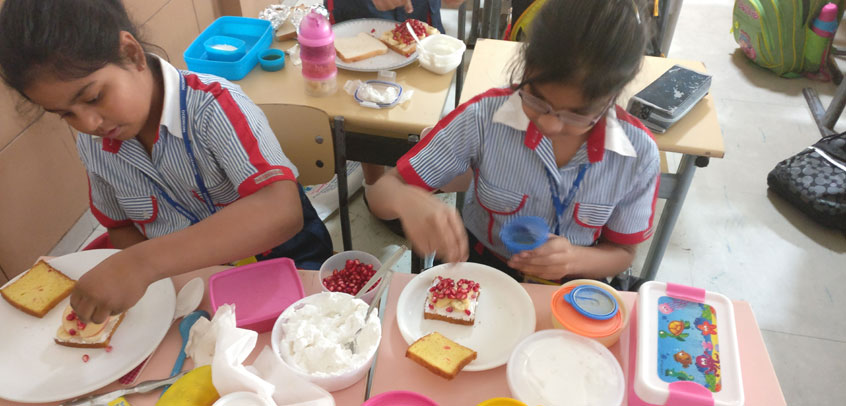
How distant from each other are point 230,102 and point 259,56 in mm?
846

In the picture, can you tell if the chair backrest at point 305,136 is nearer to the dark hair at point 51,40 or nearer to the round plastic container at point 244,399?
the dark hair at point 51,40

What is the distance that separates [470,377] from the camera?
101cm

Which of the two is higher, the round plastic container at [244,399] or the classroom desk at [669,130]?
the round plastic container at [244,399]

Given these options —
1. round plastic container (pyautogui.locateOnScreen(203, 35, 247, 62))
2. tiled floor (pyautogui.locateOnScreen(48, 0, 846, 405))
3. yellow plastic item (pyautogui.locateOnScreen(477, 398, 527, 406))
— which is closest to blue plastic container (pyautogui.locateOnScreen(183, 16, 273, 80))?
round plastic container (pyautogui.locateOnScreen(203, 35, 247, 62))

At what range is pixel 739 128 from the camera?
345 cm

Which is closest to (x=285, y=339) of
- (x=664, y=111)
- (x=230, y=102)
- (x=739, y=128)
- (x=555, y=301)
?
(x=555, y=301)

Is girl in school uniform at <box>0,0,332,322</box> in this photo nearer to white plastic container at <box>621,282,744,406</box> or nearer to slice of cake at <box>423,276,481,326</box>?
slice of cake at <box>423,276,481,326</box>

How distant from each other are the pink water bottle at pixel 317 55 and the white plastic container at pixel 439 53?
0.35m

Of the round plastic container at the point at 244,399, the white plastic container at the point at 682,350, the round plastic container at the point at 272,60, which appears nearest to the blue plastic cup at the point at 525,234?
the white plastic container at the point at 682,350

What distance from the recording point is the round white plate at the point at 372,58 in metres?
2.05

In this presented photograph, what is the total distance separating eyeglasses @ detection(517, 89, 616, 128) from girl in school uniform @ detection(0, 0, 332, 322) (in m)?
0.62

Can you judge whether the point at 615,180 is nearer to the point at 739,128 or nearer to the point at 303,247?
the point at 303,247

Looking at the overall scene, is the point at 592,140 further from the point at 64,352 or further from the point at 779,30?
the point at 779,30

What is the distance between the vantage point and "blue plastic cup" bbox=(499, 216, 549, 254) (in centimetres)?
117
